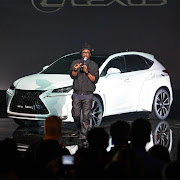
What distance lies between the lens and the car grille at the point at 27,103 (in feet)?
40.5

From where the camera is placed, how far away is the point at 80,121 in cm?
1189

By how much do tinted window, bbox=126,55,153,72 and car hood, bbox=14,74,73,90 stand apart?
156cm

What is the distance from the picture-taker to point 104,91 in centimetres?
1277

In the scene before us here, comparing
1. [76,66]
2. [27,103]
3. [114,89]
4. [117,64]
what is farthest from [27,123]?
[76,66]

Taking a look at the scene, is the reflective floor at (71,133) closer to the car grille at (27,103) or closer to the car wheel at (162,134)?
the car wheel at (162,134)

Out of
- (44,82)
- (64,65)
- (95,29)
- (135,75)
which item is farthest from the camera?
(95,29)

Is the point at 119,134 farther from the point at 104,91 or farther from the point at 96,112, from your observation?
the point at 104,91

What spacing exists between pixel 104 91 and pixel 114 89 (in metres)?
0.29

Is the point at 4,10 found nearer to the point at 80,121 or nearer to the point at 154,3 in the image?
the point at 154,3

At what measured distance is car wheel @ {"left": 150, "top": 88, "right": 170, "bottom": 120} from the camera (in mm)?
13938

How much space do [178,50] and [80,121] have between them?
5829mm

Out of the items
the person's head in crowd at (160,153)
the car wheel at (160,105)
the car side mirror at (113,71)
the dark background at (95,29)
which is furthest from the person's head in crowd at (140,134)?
the dark background at (95,29)

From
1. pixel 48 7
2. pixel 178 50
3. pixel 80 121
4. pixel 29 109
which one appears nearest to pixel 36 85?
pixel 29 109

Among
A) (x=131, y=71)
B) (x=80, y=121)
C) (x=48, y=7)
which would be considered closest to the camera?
(x=80, y=121)
